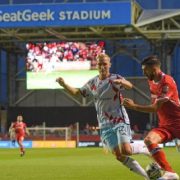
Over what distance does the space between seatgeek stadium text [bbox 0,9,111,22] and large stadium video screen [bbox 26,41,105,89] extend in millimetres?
6618

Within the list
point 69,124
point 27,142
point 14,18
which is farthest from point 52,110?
point 14,18

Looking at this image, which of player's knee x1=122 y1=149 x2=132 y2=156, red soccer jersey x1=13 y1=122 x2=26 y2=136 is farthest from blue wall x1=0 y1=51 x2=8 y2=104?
player's knee x1=122 y1=149 x2=132 y2=156

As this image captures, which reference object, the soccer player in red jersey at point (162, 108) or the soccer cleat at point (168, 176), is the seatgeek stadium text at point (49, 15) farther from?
the soccer cleat at point (168, 176)

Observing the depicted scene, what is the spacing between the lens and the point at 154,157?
1200cm

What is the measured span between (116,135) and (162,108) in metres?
1.34

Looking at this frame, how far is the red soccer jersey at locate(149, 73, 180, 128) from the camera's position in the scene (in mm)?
11789

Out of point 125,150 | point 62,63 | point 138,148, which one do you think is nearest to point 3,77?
point 62,63

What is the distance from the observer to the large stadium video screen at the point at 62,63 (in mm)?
53406

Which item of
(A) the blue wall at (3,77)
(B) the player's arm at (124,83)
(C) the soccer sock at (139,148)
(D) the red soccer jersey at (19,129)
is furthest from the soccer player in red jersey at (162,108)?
(A) the blue wall at (3,77)

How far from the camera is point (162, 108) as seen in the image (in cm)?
A: 1202

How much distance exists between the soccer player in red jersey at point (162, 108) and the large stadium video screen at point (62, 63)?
4107 centimetres

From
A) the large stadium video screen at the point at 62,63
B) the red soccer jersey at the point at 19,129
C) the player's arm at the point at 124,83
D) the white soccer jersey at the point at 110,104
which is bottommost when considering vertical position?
the red soccer jersey at the point at 19,129

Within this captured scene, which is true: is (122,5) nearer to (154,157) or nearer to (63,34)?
(63,34)

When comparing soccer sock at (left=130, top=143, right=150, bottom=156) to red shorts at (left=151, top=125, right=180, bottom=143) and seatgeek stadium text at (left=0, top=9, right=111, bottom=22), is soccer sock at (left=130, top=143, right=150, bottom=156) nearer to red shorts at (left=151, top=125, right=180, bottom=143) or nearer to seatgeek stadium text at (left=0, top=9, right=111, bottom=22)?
red shorts at (left=151, top=125, right=180, bottom=143)
